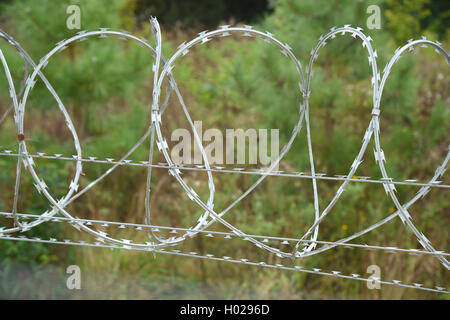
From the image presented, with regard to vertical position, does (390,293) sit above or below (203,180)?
below

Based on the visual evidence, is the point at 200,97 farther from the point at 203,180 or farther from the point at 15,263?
the point at 15,263

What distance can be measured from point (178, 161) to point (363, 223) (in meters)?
1.65

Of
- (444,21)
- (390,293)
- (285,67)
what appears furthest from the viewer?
(444,21)

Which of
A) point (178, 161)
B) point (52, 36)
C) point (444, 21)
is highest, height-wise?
point (444, 21)

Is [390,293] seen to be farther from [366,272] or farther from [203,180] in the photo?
[203,180]

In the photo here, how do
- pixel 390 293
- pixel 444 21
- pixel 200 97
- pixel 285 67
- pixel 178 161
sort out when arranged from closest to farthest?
pixel 390 293, pixel 285 67, pixel 178 161, pixel 200 97, pixel 444 21

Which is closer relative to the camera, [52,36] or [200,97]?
[52,36]

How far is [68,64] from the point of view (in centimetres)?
541

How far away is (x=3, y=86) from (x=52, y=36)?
2.06ft

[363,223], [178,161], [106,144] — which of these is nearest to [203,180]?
[178,161]

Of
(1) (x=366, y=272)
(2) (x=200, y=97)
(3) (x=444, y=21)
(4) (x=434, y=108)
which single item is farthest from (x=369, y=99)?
(3) (x=444, y=21)

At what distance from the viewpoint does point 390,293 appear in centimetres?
447

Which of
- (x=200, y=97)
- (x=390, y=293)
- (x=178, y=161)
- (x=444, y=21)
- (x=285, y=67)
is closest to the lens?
(x=390, y=293)

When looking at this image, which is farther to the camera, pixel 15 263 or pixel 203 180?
pixel 203 180
